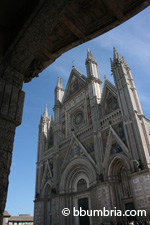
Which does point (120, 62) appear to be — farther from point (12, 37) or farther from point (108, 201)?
point (12, 37)

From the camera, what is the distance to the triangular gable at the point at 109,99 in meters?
17.2

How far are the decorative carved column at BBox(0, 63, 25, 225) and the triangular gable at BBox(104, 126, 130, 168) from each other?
1245 centimetres

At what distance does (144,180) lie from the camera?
39.0 feet

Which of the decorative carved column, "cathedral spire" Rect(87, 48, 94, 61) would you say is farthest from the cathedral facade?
the decorative carved column

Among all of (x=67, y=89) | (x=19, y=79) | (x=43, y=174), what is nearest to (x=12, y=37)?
(x=19, y=79)

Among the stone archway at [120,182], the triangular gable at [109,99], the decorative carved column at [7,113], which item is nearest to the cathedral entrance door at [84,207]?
the stone archway at [120,182]

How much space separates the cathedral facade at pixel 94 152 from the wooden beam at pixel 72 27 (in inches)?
428

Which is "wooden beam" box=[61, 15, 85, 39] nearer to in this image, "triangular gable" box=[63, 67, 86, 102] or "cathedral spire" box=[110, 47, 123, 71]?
"cathedral spire" box=[110, 47, 123, 71]

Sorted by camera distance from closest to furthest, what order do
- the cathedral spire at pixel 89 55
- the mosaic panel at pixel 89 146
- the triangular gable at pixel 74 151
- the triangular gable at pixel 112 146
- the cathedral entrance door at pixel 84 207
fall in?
the triangular gable at pixel 112 146 → the cathedral entrance door at pixel 84 207 → the mosaic panel at pixel 89 146 → the triangular gable at pixel 74 151 → the cathedral spire at pixel 89 55

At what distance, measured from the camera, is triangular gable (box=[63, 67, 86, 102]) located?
23106mm

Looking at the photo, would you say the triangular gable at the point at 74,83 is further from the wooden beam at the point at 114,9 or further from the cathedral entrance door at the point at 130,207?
the wooden beam at the point at 114,9

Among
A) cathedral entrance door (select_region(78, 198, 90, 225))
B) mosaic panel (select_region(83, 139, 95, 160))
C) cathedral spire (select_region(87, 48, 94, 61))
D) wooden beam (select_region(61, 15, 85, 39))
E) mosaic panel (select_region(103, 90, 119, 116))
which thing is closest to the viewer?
wooden beam (select_region(61, 15, 85, 39))

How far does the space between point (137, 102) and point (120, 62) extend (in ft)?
15.5

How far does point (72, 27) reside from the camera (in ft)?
10.8
